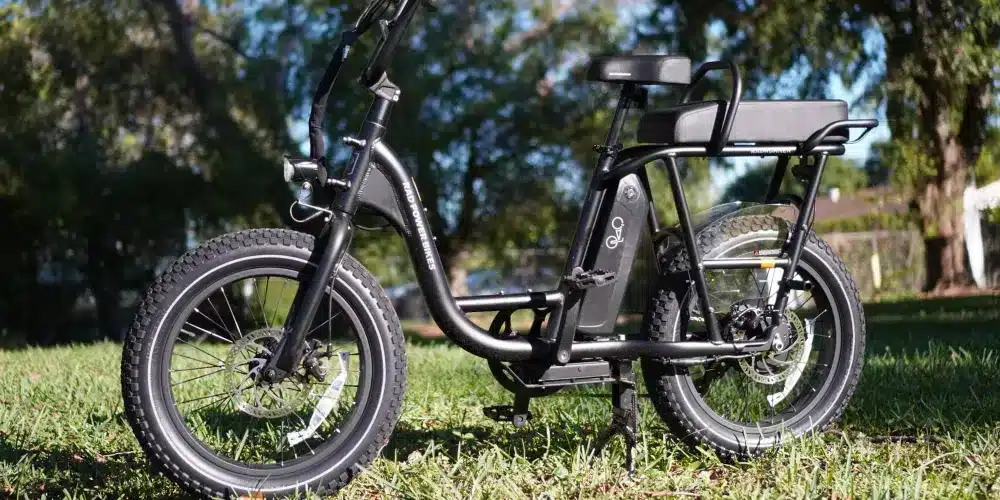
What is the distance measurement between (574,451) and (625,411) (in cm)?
26

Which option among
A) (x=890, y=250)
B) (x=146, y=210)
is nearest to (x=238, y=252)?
(x=146, y=210)

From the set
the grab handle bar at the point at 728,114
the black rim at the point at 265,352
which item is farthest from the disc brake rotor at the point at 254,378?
the grab handle bar at the point at 728,114

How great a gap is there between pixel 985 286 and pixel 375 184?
16.6 m

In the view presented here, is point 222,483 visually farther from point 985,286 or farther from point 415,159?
point 985,286

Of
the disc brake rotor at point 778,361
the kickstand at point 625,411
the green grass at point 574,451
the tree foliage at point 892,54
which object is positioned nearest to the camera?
the green grass at point 574,451

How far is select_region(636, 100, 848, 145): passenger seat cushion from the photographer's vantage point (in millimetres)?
2994

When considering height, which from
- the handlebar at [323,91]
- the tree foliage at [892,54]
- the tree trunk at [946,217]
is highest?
the tree foliage at [892,54]

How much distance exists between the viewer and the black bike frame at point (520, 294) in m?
2.69

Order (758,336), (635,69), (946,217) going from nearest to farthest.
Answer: (635,69) < (758,336) < (946,217)

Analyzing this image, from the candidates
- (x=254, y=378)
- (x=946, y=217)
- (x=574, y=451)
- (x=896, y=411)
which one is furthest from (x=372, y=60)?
(x=946, y=217)

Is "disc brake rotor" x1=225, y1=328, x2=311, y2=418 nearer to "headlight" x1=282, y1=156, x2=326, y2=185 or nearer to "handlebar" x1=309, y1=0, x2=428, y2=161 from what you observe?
"headlight" x1=282, y1=156, x2=326, y2=185

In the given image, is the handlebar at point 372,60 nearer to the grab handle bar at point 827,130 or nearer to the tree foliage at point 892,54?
the grab handle bar at point 827,130

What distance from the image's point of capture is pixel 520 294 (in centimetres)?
295

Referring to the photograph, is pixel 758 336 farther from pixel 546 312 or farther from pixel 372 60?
pixel 372 60
